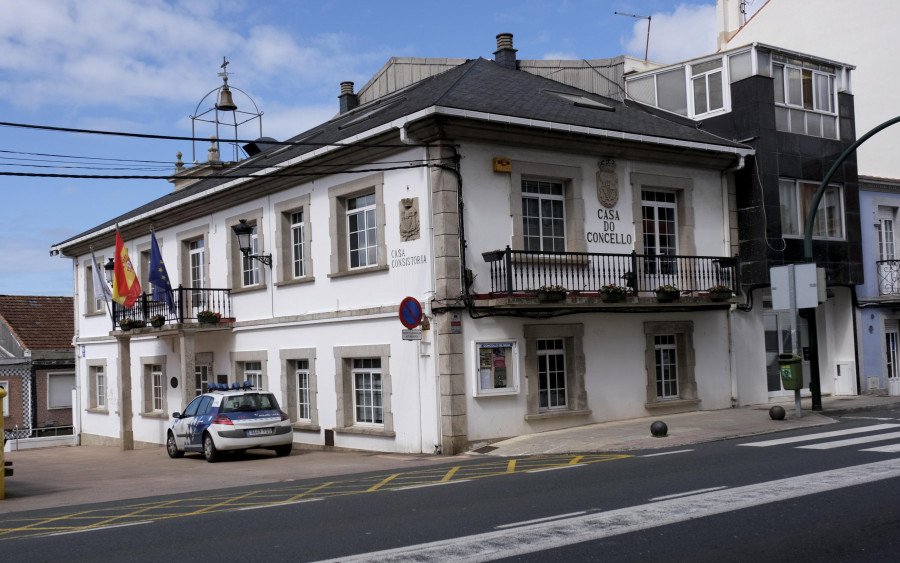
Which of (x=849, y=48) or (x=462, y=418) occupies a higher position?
(x=849, y=48)

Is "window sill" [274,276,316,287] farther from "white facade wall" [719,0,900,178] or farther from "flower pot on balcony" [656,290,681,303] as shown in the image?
"white facade wall" [719,0,900,178]

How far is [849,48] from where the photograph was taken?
100 ft

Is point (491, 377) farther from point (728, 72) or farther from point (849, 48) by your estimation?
point (849, 48)

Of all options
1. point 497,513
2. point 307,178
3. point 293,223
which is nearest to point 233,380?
point 293,223

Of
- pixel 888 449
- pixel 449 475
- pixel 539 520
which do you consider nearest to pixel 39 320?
pixel 449 475

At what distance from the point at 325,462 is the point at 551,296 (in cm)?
531

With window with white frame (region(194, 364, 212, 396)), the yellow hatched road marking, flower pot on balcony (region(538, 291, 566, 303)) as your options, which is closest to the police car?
window with white frame (region(194, 364, 212, 396))

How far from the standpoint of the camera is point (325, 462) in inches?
688

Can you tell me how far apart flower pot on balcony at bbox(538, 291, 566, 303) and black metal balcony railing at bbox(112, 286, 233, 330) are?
32.4 ft

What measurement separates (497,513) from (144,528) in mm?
3636

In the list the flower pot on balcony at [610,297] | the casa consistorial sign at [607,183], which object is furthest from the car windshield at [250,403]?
the casa consistorial sign at [607,183]

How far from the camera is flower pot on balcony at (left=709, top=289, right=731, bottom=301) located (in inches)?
782

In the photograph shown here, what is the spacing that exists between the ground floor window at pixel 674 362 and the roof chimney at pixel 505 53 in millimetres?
8443

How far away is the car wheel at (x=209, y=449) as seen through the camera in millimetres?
19391
